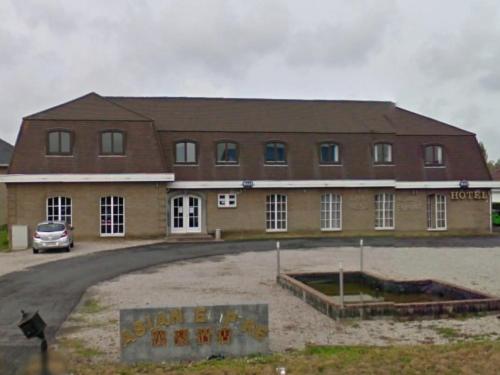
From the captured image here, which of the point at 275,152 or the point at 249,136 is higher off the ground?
the point at 249,136

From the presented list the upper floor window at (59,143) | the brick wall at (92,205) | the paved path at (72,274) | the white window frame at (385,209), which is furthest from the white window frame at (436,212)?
the upper floor window at (59,143)

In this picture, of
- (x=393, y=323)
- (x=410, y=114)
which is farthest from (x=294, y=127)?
(x=393, y=323)

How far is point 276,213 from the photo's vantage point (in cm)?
3534

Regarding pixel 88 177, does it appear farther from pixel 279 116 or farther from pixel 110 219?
pixel 279 116

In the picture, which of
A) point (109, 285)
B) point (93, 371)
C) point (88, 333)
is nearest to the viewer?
point (93, 371)

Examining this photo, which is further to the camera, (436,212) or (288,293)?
(436,212)

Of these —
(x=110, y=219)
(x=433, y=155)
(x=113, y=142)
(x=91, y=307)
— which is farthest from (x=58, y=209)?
(x=433, y=155)

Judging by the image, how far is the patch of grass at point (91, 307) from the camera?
43.6 ft

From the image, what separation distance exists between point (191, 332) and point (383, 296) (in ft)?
24.8

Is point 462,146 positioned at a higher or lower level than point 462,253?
higher

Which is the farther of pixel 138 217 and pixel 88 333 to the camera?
pixel 138 217

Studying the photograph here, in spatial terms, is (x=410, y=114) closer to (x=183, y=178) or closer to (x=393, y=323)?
(x=183, y=178)

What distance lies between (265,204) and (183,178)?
15.2ft

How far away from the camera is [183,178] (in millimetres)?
34250
